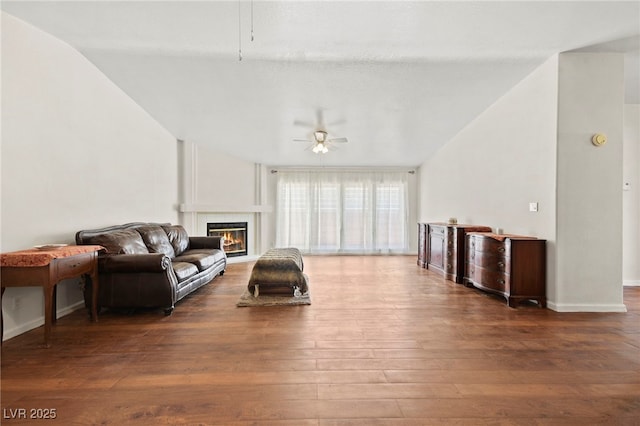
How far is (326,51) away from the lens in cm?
337

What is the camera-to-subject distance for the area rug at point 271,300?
12.3 ft

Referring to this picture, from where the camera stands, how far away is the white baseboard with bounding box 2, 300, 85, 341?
271 centimetres

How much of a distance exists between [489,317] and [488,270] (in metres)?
0.93

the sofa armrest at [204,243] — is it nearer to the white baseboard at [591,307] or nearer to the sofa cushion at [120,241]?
the sofa cushion at [120,241]

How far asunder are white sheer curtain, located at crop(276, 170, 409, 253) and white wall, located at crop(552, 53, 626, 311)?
4.89m

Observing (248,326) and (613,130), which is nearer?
(248,326)

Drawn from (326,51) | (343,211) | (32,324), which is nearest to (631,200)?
(326,51)

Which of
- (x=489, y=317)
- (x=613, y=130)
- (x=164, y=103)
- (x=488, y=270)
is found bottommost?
(x=489, y=317)

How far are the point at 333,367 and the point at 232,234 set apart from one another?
5570 millimetres

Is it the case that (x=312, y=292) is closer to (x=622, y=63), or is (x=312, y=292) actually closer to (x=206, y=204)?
(x=206, y=204)

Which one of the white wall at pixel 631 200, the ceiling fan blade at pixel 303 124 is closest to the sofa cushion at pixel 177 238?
the ceiling fan blade at pixel 303 124

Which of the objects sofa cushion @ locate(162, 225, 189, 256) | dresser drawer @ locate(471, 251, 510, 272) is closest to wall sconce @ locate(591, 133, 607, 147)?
dresser drawer @ locate(471, 251, 510, 272)

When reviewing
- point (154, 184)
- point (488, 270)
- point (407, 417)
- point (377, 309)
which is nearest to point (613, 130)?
point (488, 270)

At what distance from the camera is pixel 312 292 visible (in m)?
4.32
